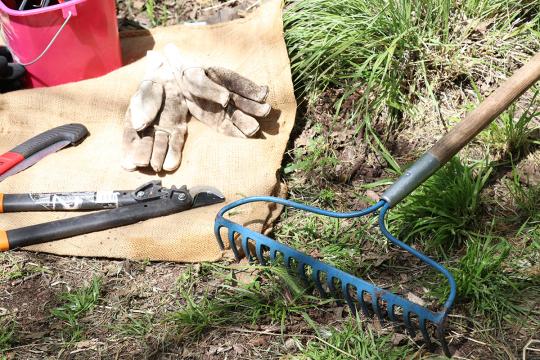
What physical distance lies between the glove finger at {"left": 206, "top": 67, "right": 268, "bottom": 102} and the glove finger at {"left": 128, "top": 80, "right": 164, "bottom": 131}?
265 mm

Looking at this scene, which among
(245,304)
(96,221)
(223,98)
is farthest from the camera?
(223,98)

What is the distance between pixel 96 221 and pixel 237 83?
3.00ft

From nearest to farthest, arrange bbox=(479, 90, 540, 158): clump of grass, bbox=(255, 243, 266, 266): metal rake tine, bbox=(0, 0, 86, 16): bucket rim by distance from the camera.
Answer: bbox=(255, 243, 266, 266): metal rake tine
bbox=(479, 90, 540, 158): clump of grass
bbox=(0, 0, 86, 16): bucket rim

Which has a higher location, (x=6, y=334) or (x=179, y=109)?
(x=179, y=109)

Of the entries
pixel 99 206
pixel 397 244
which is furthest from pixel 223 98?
pixel 397 244

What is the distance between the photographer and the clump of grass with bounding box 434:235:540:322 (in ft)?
8.76

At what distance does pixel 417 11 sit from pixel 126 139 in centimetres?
152

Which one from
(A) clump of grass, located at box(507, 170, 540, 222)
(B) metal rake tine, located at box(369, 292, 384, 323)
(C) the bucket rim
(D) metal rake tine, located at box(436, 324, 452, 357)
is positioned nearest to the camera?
(D) metal rake tine, located at box(436, 324, 452, 357)

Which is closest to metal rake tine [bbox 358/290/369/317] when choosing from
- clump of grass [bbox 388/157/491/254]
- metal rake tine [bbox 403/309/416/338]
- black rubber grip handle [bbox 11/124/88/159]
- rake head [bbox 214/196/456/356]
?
rake head [bbox 214/196/456/356]

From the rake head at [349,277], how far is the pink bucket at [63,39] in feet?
4.29

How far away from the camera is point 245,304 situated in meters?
2.80

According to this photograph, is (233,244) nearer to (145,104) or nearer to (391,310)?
(391,310)

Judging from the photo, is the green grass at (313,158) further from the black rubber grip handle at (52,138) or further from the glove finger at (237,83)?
the black rubber grip handle at (52,138)

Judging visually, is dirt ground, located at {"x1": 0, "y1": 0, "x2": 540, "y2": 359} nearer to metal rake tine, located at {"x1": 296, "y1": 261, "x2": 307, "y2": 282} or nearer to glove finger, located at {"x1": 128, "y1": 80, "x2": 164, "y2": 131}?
metal rake tine, located at {"x1": 296, "y1": 261, "x2": 307, "y2": 282}
